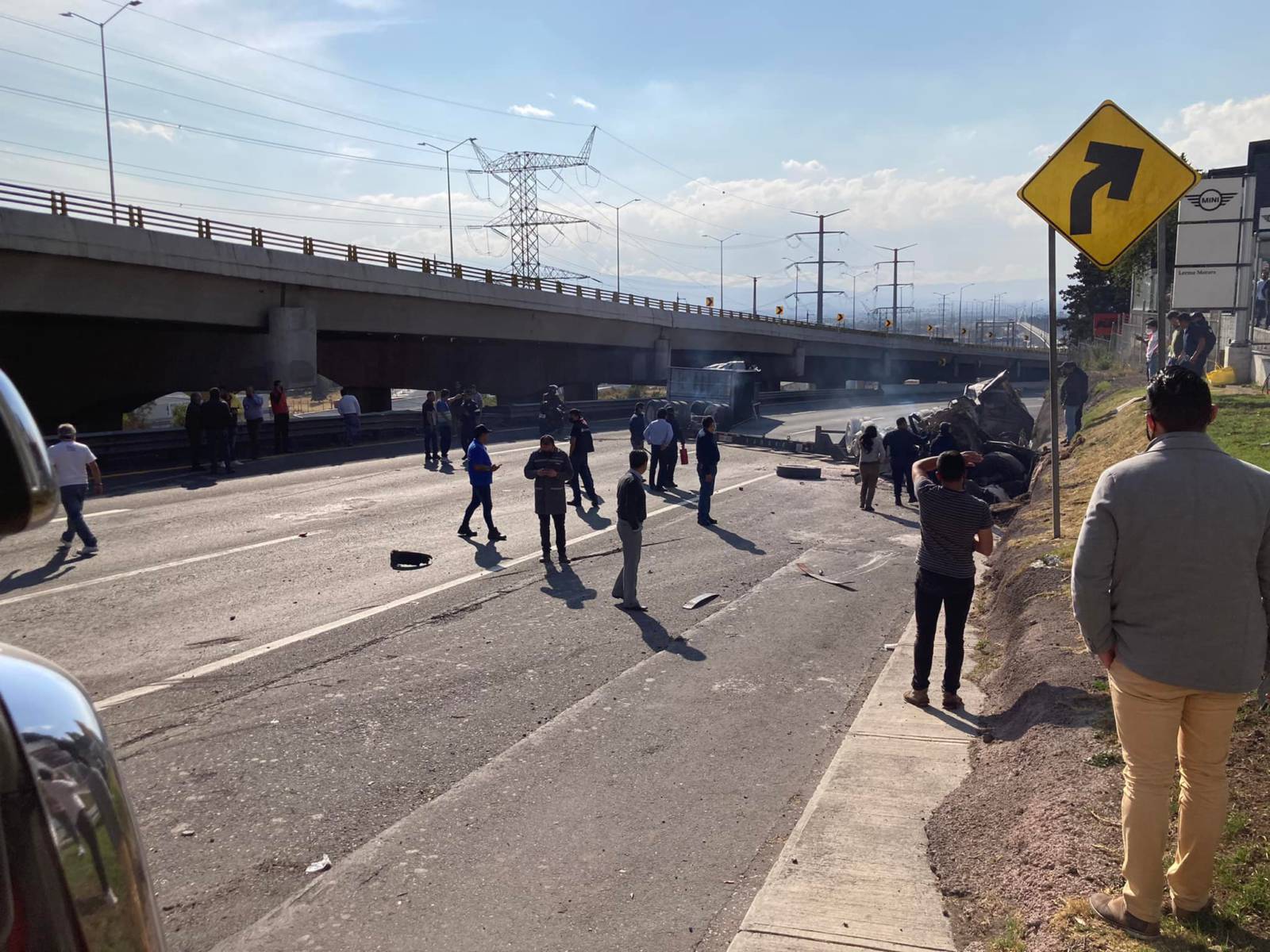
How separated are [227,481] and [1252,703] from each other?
1921cm

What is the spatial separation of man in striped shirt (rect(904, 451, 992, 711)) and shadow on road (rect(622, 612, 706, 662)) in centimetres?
230

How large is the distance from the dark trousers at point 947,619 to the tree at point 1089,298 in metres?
66.1

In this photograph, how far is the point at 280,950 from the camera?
178 inches

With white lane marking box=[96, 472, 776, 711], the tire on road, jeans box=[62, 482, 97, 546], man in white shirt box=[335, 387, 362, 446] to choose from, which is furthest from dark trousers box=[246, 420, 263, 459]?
the tire on road

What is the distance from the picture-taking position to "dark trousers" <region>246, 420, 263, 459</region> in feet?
80.4

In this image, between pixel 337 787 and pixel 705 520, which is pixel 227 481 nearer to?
pixel 705 520

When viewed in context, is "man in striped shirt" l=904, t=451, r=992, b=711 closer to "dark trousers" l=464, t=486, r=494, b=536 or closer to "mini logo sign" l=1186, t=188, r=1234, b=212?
"dark trousers" l=464, t=486, r=494, b=536

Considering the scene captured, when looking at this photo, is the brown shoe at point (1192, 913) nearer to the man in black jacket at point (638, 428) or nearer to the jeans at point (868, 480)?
the jeans at point (868, 480)

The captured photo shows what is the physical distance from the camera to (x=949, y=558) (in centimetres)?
749

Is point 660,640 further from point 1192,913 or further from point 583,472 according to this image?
point 583,472

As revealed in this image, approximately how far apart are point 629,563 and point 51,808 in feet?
31.6

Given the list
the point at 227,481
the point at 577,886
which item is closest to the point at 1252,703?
the point at 577,886

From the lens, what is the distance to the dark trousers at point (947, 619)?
7535 mm

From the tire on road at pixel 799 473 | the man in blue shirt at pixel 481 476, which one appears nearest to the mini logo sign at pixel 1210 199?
the tire on road at pixel 799 473
